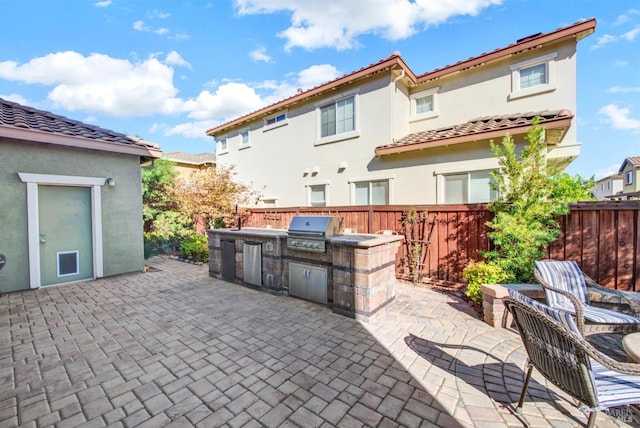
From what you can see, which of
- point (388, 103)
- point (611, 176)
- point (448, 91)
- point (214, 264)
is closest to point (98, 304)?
point (214, 264)

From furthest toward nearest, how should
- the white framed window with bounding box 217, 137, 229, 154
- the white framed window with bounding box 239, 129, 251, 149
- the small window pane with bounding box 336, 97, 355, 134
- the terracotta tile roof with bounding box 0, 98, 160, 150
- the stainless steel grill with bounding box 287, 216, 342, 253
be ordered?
the white framed window with bounding box 217, 137, 229, 154
the white framed window with bounding box 239, 129, 251, 149
the small window pane with bounding box 336, 97, 355, 134
the terracotta tile roof with bounding box 0, 98, 160, 150
the stainless steel grill with bounding box 287, 216, 342, 253

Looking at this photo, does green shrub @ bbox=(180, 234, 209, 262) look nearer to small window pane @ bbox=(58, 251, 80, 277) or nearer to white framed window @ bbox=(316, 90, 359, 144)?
small window pane @ bbox=(58, 251, 80, 277)

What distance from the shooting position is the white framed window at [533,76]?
7.39 metres

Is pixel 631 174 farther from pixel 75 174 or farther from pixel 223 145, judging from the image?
pixel 75 174

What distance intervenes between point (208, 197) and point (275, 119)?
4.73 metres

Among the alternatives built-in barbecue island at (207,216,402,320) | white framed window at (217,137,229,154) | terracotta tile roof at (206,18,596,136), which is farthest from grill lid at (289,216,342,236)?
white framed window at (217,137,229,154)

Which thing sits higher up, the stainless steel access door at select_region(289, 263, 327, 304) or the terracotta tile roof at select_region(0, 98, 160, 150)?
the terracotta tile roof at select_region(0, 98, 160, 150)

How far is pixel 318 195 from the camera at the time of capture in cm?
1051

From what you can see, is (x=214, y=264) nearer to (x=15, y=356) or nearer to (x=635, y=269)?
(x=15, y=356)

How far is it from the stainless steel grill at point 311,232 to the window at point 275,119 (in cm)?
782

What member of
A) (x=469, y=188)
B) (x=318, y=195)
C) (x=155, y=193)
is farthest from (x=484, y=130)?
(x=155, y=193)

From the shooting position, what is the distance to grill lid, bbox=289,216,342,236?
483cm

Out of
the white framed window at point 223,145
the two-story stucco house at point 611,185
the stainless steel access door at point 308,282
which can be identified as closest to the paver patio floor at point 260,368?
the stainless steel access door at point 308,282

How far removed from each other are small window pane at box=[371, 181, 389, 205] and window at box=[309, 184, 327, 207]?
1956 mm
